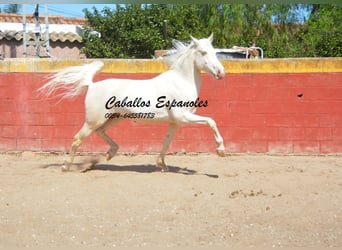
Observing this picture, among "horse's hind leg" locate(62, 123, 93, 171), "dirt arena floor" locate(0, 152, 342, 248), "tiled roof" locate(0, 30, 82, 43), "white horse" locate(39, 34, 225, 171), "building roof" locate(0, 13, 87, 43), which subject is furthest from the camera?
"building roof" locate(0, 13, 87, 43)

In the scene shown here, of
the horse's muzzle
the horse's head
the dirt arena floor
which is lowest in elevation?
the dirt arena floor

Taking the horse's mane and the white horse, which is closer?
the white horse

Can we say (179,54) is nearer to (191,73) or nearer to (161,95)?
(191,73)

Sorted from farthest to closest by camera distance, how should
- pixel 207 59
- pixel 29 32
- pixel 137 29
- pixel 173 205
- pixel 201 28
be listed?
1. pixel 201 28
2. pixel 137 29
3. pixel 29 32
4. pixel 207 59
5. pixel 173 205

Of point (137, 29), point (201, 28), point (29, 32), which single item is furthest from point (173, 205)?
point (201, 28)

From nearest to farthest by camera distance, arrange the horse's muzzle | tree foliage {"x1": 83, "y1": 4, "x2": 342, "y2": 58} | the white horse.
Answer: the horse's muzzle → the white horse → tree foliage {"x1": 83, "y1": 4, "x2": 342, "y2": 58}

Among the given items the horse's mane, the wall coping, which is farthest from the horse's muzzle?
the wall coping

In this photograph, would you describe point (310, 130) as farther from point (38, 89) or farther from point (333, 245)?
point (333, 245)

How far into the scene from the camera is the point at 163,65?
9617mm

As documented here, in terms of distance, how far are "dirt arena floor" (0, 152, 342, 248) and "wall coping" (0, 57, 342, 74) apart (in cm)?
180

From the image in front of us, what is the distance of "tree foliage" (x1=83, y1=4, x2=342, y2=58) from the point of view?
17469mm

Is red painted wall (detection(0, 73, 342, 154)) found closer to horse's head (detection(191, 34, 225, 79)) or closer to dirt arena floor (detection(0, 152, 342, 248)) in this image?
dirt arena floor (detection(0, 152, 342, 248))

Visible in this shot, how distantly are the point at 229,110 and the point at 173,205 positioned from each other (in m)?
4.21

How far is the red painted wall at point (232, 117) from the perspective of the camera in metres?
9.59
